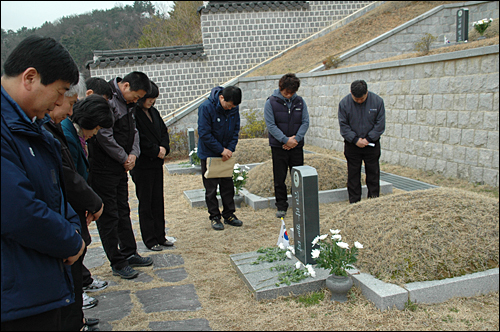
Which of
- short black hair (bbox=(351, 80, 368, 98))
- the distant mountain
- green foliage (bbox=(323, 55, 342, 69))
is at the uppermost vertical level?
the distant mountain

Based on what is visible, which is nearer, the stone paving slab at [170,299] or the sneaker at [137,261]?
the stone paving slab at [170,299]

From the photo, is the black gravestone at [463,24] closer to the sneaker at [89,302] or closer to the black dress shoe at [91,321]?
the sneaker at [89,302]

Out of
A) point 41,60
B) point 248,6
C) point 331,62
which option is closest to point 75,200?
point 41,60

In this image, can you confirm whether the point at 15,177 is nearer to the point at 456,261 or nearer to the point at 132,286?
the point at 132,286

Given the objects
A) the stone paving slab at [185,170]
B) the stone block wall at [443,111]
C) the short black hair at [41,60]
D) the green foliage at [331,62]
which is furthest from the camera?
the green foliage at [331,62]

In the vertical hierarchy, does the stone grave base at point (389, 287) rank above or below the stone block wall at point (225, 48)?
below

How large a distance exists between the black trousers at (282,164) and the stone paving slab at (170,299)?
253 cm

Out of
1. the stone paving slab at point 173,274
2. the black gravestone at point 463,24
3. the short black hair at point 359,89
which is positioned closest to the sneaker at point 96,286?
the stone paving slab at point 173,274

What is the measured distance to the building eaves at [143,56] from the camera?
17456 millimetres

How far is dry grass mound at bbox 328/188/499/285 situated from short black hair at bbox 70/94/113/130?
→ 8.49 ft

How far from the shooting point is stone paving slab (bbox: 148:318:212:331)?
118 inches

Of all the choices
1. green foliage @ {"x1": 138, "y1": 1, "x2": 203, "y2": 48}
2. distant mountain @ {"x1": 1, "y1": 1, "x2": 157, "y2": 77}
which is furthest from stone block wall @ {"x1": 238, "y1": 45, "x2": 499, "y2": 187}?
distant mountain @ {"x1": 1, "y1": 1, "x2": 157, "y2": 77}

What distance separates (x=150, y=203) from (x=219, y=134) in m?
1.38

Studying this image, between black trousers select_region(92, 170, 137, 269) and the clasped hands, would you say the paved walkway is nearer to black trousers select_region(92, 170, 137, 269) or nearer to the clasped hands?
black trousers select_region(92, 170, 137, 269)
